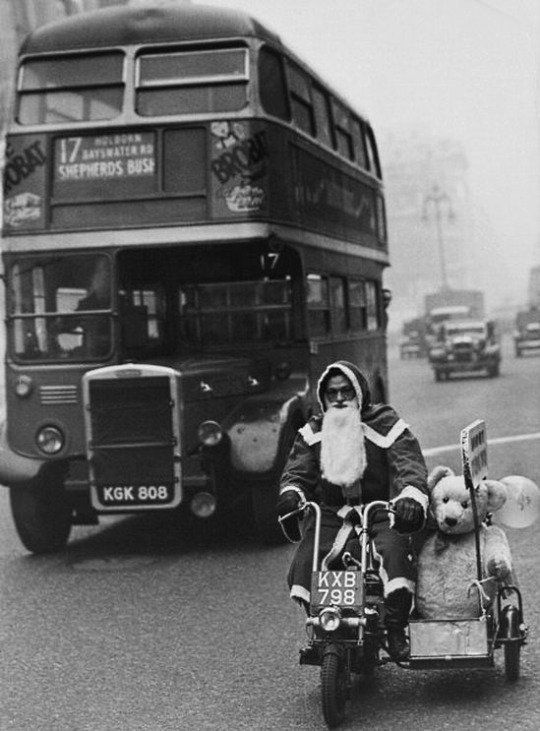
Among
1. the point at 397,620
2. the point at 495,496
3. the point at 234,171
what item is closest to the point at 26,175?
the point at 234,171

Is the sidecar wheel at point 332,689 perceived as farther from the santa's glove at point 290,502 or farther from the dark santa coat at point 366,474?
the santa's glove at point 290,502

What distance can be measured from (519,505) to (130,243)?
4942mm

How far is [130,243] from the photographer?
33.8 ft

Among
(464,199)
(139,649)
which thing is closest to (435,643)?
(139,649)

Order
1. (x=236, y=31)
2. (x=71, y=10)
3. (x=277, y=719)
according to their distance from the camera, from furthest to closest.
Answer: (x=71, y=10), (x=236, y=31), (x=277, y=719)

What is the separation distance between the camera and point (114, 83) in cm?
1053

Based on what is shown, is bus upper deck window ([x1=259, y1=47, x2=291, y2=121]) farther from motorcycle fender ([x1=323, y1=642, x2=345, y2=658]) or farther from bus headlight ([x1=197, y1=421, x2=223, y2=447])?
motorcycle fender ([x1=323, y1=642, x2=345, y2=658])

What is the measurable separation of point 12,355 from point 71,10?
35100 mm

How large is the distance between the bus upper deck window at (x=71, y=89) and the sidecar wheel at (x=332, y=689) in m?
6.08

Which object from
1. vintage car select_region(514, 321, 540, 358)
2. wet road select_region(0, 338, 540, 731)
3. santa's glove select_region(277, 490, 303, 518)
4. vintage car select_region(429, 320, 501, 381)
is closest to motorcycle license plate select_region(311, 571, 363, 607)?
santa's glove select_region(277, 490, 303, 518)

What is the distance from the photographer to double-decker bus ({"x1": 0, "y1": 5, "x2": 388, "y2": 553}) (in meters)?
9.91

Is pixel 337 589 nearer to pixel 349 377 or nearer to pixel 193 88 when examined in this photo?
pixel 349 377

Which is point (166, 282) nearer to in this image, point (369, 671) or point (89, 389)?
point (89, 389)

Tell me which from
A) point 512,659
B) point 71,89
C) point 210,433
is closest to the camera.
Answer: point 512,659
